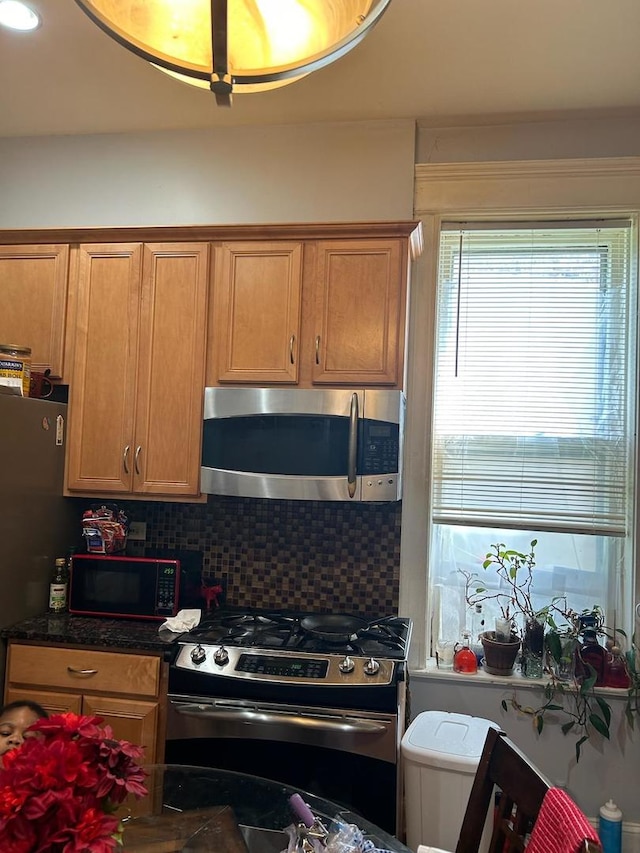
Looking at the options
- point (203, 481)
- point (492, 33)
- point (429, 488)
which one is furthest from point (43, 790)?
point (492, 33)

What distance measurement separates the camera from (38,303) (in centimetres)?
257

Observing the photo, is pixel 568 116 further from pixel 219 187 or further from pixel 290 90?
pixel 219 187

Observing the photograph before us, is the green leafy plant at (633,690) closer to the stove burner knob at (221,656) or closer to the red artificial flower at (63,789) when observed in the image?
the stove burner knob at (221,656)

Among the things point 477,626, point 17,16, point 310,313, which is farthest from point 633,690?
point 17,16

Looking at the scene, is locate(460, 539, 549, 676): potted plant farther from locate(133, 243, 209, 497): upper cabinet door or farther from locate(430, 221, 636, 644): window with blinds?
locate(133, 243, 209, 497): upper cabinet door

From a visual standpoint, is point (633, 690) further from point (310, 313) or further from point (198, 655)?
point (310, 313)

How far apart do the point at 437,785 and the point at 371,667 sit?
417 mm

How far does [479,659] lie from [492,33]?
2.32m

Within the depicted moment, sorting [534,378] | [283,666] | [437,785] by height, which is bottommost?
[437,785]

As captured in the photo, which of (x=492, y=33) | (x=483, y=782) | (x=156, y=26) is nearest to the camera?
(x=156, y=26)

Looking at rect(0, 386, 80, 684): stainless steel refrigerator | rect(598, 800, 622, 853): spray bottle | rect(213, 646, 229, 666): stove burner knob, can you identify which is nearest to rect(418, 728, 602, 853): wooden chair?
rect(213, 646, 229, 666): stove burner knob

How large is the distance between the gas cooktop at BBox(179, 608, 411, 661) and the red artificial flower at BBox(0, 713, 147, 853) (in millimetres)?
1268

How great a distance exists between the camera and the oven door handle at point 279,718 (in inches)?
74.9

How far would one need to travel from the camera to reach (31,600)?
93.6 inches
